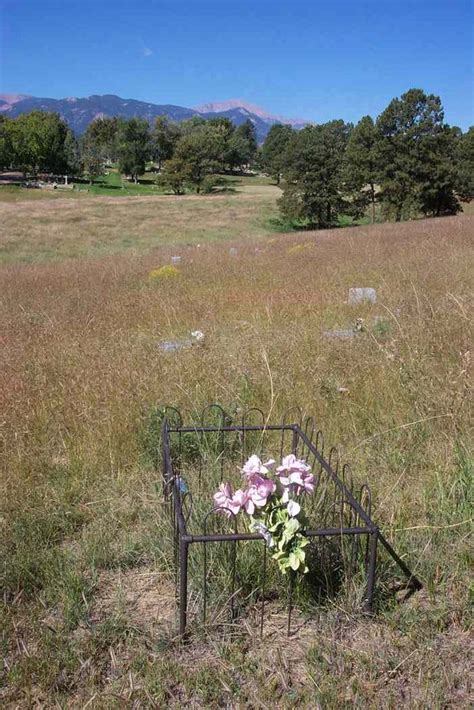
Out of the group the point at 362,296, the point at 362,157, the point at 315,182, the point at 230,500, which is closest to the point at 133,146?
the point at 315,182

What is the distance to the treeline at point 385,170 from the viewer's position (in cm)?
3750

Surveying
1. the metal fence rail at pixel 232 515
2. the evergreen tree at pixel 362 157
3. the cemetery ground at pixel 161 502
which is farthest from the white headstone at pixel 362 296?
the evergreen tree at pixel 362 157

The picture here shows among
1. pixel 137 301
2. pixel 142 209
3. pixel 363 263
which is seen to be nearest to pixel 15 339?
pixel 137 301

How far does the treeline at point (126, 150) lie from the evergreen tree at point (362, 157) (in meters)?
27.3

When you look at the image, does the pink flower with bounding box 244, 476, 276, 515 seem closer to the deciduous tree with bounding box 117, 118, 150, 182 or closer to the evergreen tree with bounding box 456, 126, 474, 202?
the evergreen tree with bounding box 456, 126, 474, 202

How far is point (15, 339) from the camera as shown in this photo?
608 cm

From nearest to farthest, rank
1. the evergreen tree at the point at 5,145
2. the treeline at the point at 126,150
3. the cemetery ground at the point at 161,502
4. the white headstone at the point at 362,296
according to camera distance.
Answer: the cemetery ground at the point at 161,502, the white headstone at the point at 362,296, the treeline at the point at 126,150, the evergreen tree at the point at 5,145

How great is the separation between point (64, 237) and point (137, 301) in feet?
83.7

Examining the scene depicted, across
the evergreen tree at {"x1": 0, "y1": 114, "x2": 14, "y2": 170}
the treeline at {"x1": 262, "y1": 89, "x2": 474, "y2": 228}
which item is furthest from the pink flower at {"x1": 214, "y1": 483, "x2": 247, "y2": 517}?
the evergreen tree at {"x1": 0, "y1": 114, "x2": 14, "y2": 170}

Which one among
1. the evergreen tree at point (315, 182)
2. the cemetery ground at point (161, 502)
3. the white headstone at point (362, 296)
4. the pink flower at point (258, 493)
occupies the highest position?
the evergreen tree at point (315, 182)

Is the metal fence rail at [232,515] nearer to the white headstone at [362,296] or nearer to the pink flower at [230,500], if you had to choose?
the pink flower at [230,500]

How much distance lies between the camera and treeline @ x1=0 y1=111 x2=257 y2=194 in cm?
6412

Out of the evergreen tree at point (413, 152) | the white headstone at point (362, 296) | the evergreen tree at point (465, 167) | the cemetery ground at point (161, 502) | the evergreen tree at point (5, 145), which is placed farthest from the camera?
the evergreen tree at point (5, 145)

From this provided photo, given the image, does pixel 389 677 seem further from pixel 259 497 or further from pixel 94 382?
pixel 94 382
